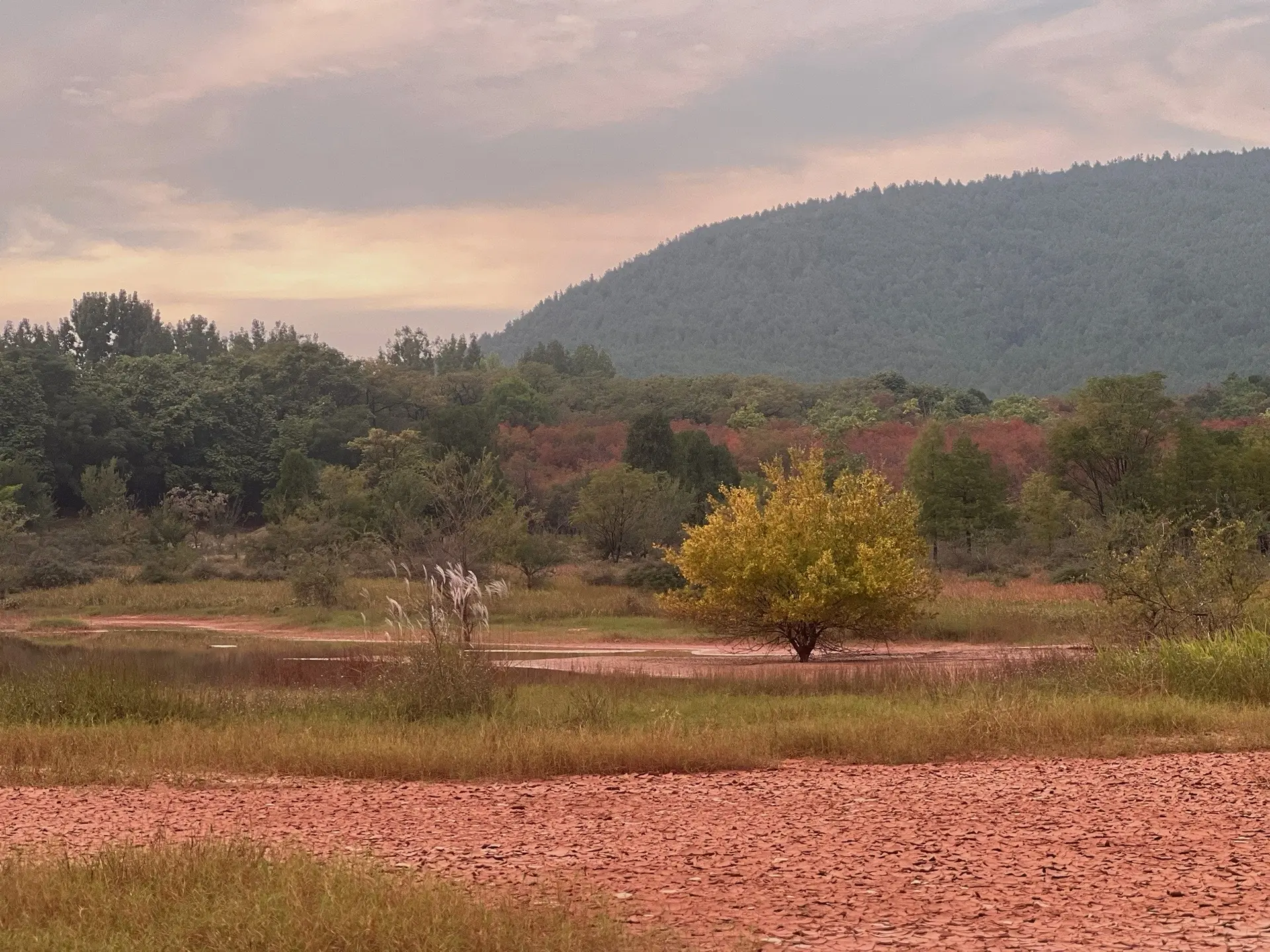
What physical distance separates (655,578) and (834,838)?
35.8 m

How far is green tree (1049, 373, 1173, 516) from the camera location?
217 feet

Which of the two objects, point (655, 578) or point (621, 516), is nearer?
point (655, 578)

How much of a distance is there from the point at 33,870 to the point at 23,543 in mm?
52006

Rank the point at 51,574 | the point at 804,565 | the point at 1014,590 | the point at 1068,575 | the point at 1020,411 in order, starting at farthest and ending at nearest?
the point at 1020,411 < the point at 51,574 < the point at 1068,575 < the point at 1014,590 < the point at 804,565

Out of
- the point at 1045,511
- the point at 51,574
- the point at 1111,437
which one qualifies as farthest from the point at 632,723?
the point at 1111,437

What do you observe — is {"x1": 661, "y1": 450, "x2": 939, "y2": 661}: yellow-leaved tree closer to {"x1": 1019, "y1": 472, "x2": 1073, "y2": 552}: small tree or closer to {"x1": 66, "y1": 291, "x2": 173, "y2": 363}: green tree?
{"x1": 1019, "y1": 472, "x2": 1073, "y2": 552}: small tree

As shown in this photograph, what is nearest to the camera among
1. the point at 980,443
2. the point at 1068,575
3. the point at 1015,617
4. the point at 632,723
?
the point at 632,723

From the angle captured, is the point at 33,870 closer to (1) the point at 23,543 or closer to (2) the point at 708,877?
(2) the point at 708,877

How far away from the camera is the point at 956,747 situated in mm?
12977

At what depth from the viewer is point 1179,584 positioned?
2012 centimetres

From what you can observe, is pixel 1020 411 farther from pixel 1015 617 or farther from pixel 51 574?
pixel 1015 617

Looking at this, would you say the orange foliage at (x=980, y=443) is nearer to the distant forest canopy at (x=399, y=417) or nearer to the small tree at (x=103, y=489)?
the distant forest canopy at (x=399, y=417)

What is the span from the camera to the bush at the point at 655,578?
145 ft

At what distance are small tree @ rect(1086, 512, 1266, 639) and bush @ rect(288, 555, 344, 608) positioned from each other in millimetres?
25691
